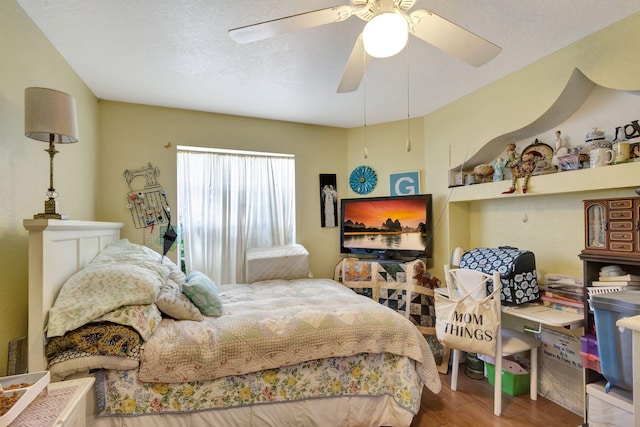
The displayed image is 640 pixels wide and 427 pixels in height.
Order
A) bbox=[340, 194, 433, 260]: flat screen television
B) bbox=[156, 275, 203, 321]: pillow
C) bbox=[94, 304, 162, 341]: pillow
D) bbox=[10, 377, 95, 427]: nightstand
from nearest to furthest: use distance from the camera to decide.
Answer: bbox=[10, 377, 95, 427]: nightstand, bbox=[94, 304, 162, 341]: pillow, bbox=[156, 275, 203, 321]: pillow, bbox=[340, 194, 433, 260]: flat screen television

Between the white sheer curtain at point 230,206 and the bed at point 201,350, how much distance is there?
962mm

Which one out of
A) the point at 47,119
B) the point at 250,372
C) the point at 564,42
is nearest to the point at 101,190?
the point at 47,119

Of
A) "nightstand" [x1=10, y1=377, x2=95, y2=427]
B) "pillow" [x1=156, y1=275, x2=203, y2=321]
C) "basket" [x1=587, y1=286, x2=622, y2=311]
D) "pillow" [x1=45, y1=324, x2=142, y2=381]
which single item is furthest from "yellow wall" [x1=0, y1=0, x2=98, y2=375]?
"basket" [x1=587, y1=286, x2=622, y2=311]

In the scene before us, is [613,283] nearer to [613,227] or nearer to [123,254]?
[613,227]

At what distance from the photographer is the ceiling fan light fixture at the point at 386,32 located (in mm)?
1057

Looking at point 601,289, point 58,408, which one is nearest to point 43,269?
point 58,408

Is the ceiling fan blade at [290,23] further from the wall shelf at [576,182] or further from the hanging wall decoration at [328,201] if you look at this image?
the hanging wall decoration at [328,201]

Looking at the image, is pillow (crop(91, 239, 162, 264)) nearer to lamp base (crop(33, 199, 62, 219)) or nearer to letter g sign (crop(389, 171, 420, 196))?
lamp base (crop(33, 199, 62, 219))

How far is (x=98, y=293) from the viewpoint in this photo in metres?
1.52

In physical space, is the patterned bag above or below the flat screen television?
below

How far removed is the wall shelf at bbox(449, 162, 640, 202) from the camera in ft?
5.41

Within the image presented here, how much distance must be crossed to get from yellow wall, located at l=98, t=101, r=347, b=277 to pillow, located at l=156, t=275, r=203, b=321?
50.2 inches

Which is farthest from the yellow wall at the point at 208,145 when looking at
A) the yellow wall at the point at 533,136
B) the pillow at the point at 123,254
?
the yellow wall at the point at 533,136

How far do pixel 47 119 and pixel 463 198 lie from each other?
3.00m
